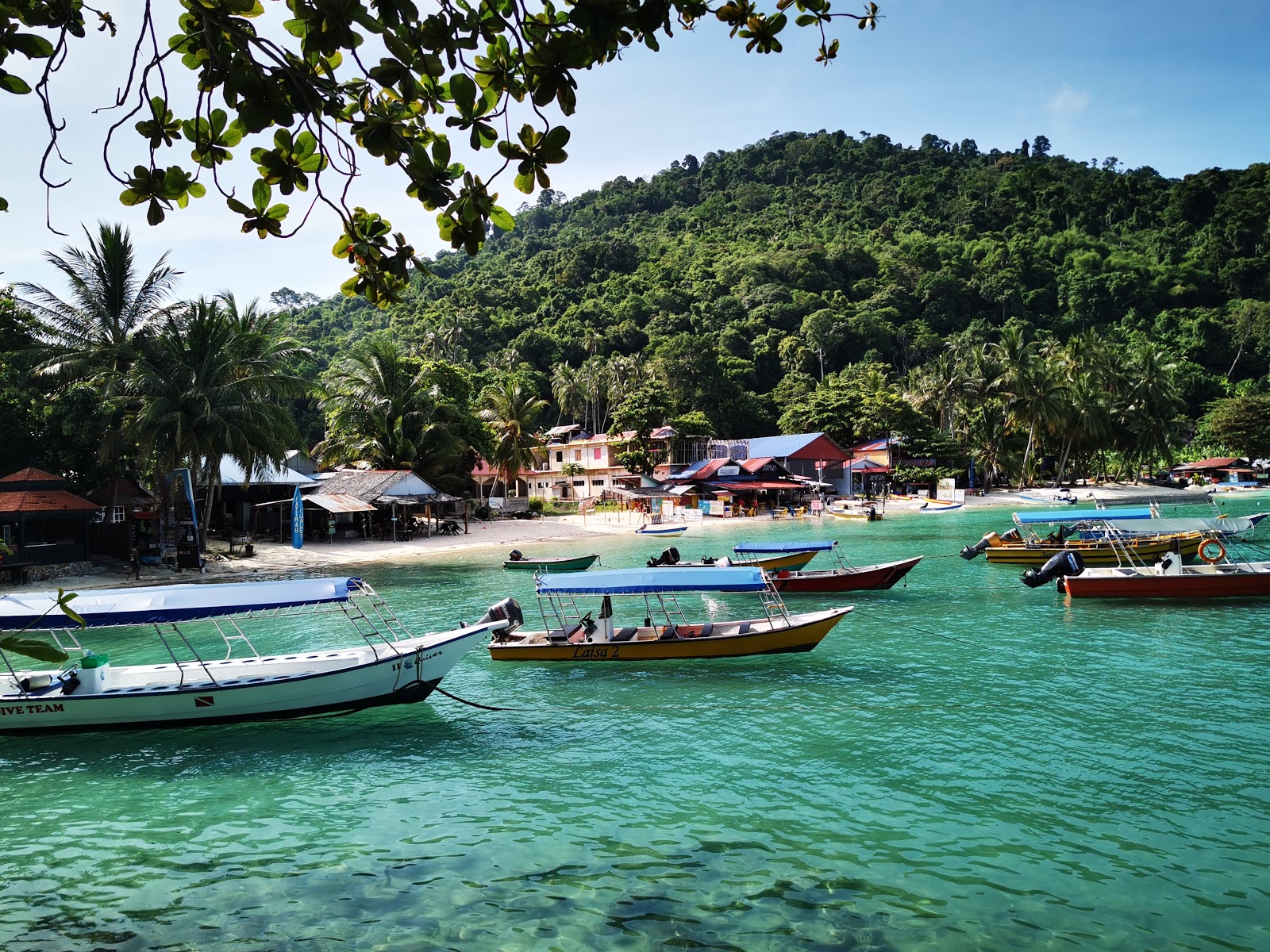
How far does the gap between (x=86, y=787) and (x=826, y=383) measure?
72237mm

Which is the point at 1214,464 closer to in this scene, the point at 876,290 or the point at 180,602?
the point at 876,290

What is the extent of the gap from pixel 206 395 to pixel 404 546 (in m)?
13.2

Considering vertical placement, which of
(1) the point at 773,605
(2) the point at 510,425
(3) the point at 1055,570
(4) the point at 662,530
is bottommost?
(1) the point at 773,605

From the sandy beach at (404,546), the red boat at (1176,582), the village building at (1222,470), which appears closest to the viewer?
the red boat at (1176,582)

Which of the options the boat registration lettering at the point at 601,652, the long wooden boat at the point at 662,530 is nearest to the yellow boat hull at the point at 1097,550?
the boat registration lettering at the point at 601,652

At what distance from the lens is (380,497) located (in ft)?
132

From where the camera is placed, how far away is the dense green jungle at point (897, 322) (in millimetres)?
68125

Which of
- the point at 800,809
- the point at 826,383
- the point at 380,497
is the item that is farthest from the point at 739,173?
the point at 800,809

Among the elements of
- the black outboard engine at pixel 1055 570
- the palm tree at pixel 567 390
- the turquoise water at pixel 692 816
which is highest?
the palm tree at pixel 567 390

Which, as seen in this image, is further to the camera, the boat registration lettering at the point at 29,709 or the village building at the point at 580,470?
the village building at the point at 580,470

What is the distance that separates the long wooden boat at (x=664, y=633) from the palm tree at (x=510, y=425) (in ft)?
122

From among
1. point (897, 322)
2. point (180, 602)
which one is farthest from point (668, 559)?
point (897, 322)

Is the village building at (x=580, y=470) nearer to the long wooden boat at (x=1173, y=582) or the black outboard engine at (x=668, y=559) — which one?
the black outboard engine at (x=668, y=559)

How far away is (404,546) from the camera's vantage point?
39.9m
